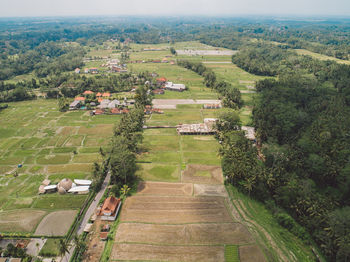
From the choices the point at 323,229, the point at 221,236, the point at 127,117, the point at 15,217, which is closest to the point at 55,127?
the point at 127,117

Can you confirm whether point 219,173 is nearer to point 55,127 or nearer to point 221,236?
point 221,236

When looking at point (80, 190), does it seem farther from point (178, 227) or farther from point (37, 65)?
point (37, 65)

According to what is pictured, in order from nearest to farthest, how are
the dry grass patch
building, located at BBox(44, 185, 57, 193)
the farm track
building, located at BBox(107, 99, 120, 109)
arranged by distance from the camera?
the farm track → building, located at BBox(44, 185, 57, 193) → the dry grass patch → building, located at BBox(107, 99, 120, 109)

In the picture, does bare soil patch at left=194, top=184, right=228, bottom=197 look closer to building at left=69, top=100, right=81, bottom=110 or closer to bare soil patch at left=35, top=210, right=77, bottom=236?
bare soil patch at left=35, top=210, right=77, bottom=236

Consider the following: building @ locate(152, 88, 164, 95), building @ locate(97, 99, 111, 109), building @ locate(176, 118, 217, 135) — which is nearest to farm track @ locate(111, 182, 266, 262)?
building @ locate(176, 118, 217, 135)

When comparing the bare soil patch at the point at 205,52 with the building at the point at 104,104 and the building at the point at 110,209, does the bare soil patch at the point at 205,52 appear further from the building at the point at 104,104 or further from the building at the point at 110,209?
the building at the point at 110,209

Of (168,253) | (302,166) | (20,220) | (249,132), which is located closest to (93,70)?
(249,132)
